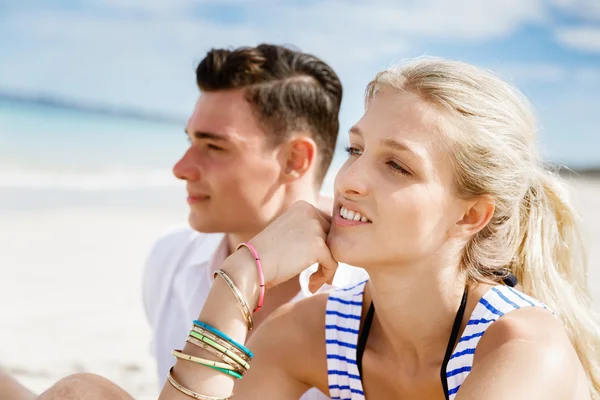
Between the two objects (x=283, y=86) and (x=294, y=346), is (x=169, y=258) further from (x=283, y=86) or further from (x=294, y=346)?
(x=294, y=346)

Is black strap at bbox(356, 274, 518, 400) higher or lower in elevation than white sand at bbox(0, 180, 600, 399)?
lower

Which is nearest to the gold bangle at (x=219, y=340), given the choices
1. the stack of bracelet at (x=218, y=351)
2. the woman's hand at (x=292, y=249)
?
the stack of bracelet at (x=218, y=351)

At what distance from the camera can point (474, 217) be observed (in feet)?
8.46

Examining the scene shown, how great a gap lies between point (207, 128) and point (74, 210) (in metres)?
7.66

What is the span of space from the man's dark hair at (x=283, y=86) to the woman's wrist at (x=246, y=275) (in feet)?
5.55

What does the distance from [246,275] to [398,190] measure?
569 mm

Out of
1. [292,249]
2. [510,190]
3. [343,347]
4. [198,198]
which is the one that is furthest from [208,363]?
[198,198]

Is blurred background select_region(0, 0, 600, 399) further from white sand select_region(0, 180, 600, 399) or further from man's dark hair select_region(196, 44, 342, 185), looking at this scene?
man's dark hair select_region(196, 44, 342, 185)

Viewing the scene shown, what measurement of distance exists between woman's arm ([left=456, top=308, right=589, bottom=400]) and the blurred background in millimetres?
789

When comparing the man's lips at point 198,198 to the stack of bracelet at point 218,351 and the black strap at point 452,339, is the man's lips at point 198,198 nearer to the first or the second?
the stack of bracelet at point 218,351

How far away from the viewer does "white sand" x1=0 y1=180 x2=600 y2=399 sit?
5348 millimetres

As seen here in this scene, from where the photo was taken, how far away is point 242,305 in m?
2.45

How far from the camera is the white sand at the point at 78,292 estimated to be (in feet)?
17.5

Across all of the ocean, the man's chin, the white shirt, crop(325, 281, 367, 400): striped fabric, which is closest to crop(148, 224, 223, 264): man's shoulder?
the white shirt
